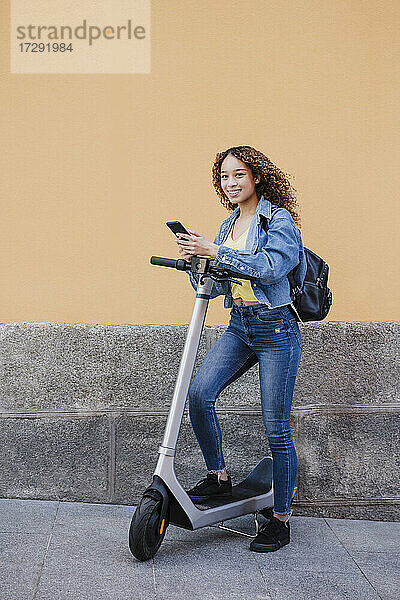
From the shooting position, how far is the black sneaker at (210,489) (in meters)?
3.56

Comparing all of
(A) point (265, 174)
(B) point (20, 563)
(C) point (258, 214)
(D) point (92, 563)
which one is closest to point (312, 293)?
(C) point (258, 214)

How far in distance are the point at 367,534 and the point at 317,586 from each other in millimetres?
867

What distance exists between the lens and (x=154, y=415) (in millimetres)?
4133

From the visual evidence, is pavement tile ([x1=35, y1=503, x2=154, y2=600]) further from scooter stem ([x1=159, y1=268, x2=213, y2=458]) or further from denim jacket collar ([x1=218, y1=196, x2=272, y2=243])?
denim jacket collar ([x1=218, y1=196, x2=272, y2=243])

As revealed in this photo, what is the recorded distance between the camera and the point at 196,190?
13.9 ft

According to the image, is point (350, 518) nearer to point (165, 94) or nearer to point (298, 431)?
point (298, 431)

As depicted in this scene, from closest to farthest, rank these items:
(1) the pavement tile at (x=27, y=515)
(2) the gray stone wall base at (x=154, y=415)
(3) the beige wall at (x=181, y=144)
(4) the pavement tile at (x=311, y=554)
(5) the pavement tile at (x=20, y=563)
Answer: (5) the pavement tile at (x=20, y=563) < (4) the pavement tile at (x=311, y=554) < (1) the pavement tile at (x=27, y=515) < (2) the gray stone wall base at (x=154, y=415) < (3) the beige wall at (x=181, y=144)

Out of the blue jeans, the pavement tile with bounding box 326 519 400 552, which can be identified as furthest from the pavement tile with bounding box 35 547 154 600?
the pavement tile with bounding box 326 519 400 552

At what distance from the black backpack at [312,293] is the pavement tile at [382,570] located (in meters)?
1.13

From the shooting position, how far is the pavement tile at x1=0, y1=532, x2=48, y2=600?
2963 millimetres

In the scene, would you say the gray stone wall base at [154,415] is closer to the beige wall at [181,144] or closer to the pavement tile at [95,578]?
the beige wall at [181,144]

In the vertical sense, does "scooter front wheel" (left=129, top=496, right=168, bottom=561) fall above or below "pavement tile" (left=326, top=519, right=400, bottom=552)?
above

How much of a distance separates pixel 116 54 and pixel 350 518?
284cm

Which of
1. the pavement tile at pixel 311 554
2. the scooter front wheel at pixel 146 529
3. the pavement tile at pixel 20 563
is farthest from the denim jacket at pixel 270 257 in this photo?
the pavement tile at pixel 20 563
